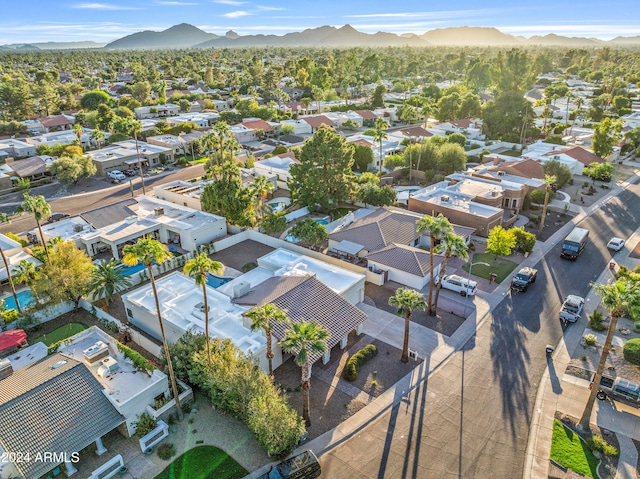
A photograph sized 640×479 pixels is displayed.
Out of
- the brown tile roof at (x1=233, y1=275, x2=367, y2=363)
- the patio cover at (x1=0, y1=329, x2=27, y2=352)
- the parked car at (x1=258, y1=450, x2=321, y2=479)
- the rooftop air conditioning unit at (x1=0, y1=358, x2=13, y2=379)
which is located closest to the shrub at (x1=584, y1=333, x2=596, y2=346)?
the brown tile roof at (x1=233, y1=275, x2=367, y2=363)

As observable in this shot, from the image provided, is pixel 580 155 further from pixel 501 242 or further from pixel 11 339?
pixel 11 339

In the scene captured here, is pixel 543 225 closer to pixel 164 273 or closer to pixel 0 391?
pixel 164 273

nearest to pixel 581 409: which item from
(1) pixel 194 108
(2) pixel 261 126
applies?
(2) pixel 261 126

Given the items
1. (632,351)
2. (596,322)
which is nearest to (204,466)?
(632,351)

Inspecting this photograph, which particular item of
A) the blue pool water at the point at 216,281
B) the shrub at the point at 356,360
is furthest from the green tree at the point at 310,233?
the shrub at the point at 356,360

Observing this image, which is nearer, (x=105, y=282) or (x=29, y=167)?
(x=105, y=282)
